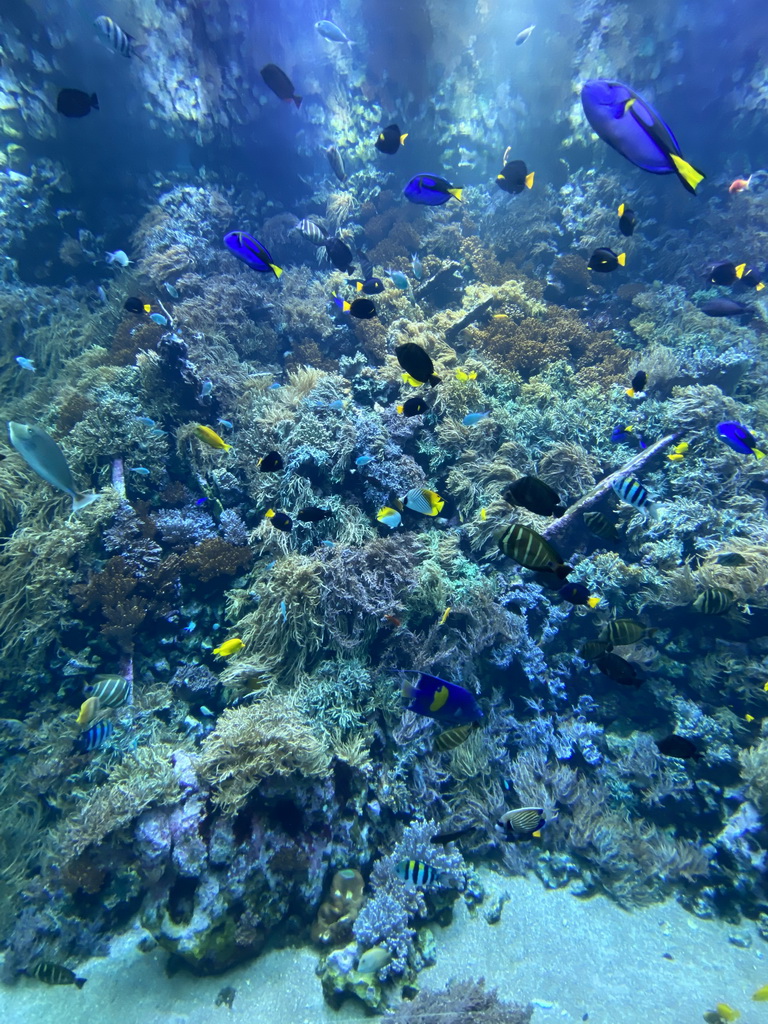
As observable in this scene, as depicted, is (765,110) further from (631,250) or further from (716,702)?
(716,702)

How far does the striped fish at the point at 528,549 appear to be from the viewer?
6.95 feet

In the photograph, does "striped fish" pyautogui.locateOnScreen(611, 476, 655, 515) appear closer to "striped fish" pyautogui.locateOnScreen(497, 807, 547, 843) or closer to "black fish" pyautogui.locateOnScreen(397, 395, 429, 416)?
"black fish" pyautogui.locateOnScreen(397, 395, 429, 416)

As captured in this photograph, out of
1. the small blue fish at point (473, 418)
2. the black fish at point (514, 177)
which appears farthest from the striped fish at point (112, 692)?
the black fish at point (514, 177)

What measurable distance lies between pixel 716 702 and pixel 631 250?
9.66 meters

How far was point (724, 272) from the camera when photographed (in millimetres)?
4941

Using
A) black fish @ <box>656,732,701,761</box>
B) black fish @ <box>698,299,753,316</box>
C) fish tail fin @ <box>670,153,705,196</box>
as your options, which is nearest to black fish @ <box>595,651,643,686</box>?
black fish @ <box>656,732,701,761</box>

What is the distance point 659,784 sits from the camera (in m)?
4.16

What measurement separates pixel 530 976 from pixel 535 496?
3.85 meters

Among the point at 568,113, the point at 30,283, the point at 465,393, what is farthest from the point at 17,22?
the point at 568,113

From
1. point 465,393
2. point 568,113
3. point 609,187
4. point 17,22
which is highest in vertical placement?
point 568,113

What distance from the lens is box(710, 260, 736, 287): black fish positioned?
16.1 feet

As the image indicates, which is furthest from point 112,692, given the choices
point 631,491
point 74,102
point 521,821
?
point 74,102

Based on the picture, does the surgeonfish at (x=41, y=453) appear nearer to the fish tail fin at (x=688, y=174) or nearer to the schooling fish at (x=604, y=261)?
the fish tail fin at (x=688, y=174)

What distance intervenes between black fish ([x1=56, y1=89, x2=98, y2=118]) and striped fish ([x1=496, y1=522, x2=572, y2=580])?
18.7 feet
